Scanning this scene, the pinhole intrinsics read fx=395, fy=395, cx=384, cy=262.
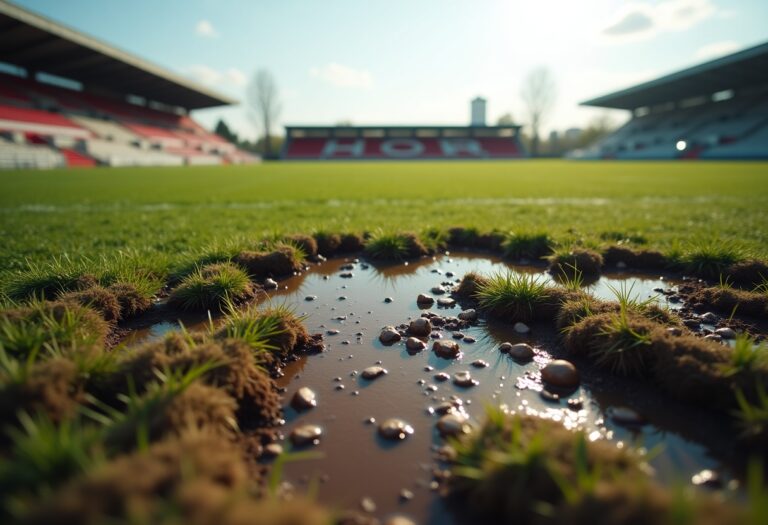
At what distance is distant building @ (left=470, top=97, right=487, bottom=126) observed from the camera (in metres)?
84.0

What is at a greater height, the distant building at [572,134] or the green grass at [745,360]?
the distant building at [572,134]

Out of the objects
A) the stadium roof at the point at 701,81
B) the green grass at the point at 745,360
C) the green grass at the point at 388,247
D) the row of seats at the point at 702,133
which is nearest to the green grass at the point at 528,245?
the green grass at the point at 388,247

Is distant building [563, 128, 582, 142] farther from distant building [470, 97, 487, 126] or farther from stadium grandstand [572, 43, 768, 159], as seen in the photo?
stadium grandstand [572, 43, 768, 159]

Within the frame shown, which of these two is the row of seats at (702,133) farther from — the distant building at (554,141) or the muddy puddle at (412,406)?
the muddy puddle at (412,406)

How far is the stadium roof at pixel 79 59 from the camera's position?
1107 inches

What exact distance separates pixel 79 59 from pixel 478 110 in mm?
70530

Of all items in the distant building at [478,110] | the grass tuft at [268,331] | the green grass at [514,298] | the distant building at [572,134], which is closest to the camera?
the grass tuft at [268,331]

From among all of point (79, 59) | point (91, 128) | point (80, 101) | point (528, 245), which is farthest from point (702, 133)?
point (80, 101)

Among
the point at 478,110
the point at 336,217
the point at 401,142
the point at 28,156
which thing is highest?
the point at 478,110

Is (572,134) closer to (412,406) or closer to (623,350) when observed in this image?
(623,350)

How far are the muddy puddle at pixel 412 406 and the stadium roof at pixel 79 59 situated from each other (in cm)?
3648

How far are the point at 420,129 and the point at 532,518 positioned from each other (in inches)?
2926

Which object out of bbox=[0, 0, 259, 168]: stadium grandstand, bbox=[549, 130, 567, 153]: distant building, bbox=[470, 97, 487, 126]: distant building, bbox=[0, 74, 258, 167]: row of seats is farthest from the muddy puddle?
bbox=[549, 130, 567, 153]: distant building

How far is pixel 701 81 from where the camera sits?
41281 mm
